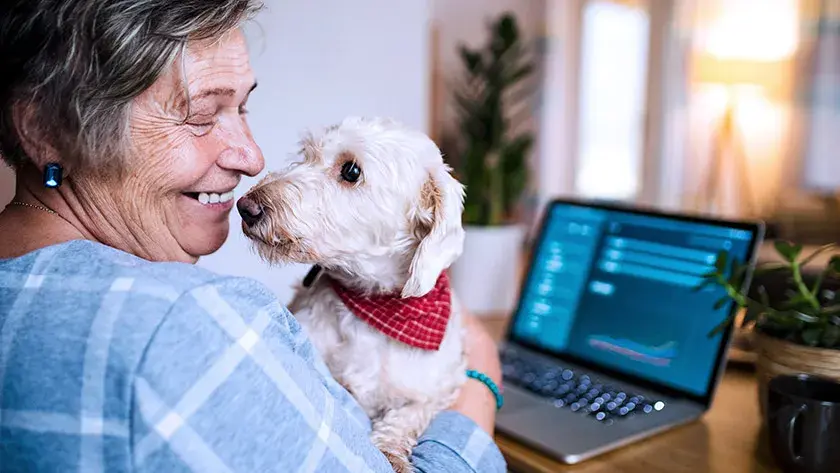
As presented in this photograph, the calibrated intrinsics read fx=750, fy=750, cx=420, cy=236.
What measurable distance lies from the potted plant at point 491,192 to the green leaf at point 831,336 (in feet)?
1.93

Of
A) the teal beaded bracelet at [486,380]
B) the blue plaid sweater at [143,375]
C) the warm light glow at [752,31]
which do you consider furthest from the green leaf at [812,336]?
the warm light glow at [752,31]

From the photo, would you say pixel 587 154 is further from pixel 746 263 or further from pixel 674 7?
pixel 746 263

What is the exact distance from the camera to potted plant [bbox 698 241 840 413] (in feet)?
3.37

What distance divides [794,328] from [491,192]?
121 cm

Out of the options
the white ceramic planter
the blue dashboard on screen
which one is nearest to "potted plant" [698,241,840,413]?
the blue dashboard on screen

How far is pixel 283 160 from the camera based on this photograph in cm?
155

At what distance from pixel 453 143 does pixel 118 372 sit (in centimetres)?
451

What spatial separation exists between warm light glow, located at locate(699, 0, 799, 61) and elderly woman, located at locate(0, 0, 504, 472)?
3941mm

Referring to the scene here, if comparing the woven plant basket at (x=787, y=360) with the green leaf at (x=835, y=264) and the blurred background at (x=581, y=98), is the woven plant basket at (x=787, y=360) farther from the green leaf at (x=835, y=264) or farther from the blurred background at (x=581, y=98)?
the blurred background at (x=581, y=98)

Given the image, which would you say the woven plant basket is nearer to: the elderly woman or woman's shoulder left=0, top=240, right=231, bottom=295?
the elderly woman

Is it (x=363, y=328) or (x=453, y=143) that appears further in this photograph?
(x=453, y=143)

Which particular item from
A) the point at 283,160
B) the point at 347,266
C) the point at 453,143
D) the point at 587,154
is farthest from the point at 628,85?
the point at 347,266

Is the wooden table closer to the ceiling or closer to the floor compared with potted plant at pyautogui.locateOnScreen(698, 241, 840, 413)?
closer to the floor

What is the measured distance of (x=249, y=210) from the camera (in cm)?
100
